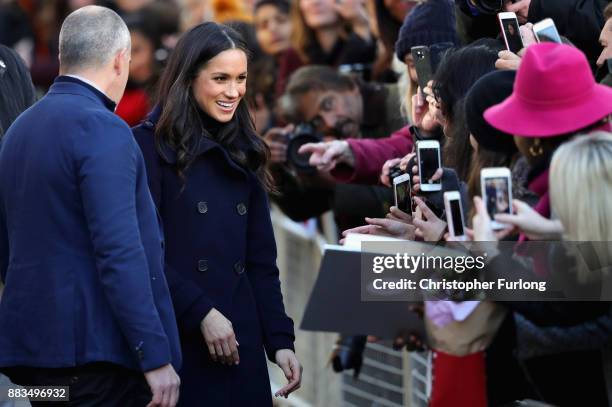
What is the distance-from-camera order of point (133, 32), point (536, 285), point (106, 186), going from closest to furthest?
1. point (536, 285)
2. point (106, 186)
3. point (133, 32)

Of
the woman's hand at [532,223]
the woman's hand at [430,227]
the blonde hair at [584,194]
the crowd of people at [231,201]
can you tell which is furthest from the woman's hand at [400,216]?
the blonde hair at [584,194]

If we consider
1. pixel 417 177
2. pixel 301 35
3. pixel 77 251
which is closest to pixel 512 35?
pixel 417 177

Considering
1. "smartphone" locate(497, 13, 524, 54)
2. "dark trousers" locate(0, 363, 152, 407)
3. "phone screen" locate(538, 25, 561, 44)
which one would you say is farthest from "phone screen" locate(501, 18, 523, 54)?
"dark trousers" locate(0, 363, 152, 407)

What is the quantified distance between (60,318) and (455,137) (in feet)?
5.26

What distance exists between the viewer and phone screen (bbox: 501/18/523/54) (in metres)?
5.18

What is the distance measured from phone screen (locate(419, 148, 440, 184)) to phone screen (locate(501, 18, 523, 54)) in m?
0.48

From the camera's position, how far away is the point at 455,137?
17.3 ft

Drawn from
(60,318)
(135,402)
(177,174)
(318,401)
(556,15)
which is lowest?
(318,401)

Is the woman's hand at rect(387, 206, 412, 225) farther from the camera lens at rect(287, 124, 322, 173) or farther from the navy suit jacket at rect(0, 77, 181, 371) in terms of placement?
the camera lens at rect(287, 124, 322, 173)

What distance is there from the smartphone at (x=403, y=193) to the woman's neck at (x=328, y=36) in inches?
134

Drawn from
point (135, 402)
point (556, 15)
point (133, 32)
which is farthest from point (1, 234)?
point (133, 32)

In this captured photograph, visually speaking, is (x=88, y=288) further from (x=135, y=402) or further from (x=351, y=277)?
(x=351, y=277)

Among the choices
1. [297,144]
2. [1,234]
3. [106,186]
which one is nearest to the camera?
[106,186]

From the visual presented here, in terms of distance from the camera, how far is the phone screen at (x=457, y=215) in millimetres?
4535
